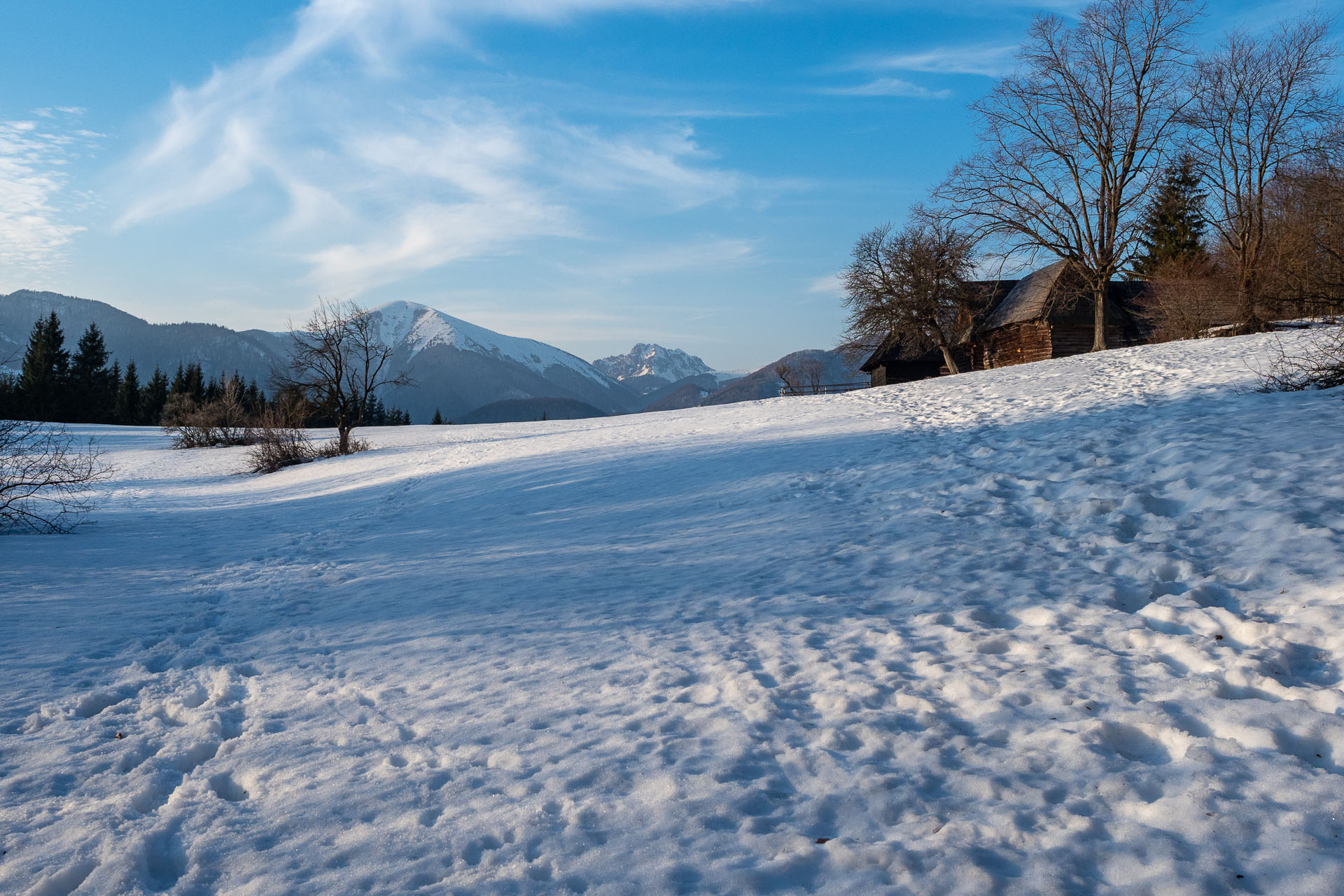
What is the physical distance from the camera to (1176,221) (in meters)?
39.4

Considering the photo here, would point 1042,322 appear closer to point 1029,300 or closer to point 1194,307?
point 1029,300

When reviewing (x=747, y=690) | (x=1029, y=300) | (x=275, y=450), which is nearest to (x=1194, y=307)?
(x=1029, y=300)

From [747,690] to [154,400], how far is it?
80914mm

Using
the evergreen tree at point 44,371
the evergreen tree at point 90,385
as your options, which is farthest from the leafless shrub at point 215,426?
the evergreen tree at point 90,385

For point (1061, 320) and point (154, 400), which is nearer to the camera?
point (1061, 320)

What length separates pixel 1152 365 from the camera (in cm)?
1544

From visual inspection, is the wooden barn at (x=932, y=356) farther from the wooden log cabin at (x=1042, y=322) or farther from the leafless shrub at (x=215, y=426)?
the leafless shrub at (x=215, y=426)

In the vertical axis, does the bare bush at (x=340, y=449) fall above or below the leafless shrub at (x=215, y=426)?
below

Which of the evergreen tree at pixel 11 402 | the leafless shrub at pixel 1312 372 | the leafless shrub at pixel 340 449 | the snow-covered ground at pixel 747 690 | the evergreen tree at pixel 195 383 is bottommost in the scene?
the snow-covered ground at pixel 747 690

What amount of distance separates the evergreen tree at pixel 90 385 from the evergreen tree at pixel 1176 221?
78015 millimetres

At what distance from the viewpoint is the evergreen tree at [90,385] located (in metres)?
59.7

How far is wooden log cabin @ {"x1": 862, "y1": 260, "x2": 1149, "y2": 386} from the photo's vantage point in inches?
1278

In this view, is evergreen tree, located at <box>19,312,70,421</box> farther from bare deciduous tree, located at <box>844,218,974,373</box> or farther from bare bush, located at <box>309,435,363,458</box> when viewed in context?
bare deciduous tree, located at <box>844,218,974,373</box>

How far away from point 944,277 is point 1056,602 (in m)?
36.0
